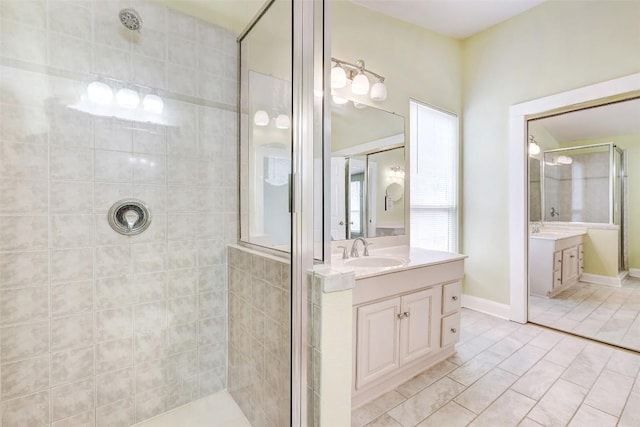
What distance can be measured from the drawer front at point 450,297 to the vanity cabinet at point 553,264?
126 centimetres

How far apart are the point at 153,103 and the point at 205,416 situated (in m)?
1.75

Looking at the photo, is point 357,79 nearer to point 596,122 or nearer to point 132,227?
point 132,227

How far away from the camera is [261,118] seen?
60.9 inches

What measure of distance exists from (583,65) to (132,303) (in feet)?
11.9

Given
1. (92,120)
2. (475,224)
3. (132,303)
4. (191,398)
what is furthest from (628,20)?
(191,398)

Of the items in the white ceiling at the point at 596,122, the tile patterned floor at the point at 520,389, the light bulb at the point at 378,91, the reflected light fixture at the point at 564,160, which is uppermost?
the light bulb at the point at 378,91

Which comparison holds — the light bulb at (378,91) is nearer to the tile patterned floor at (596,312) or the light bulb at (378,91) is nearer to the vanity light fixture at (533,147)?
the vanity light fixture at (533,147)

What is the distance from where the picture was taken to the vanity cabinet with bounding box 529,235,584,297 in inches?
104

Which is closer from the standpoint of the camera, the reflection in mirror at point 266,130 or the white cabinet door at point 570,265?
the reflection in mirror at point 266,130

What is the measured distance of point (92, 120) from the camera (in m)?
1.29

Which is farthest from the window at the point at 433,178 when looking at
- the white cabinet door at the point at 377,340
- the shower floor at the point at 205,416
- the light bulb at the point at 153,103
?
the light bulb at the point at 153,103

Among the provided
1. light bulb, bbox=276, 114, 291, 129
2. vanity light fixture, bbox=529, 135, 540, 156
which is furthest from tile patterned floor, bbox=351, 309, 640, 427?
vanity light fixture, bbox=529, 135, 540, 156

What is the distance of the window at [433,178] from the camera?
2.59 metres

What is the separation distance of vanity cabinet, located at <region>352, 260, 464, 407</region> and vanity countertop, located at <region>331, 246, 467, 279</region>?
0.03m
